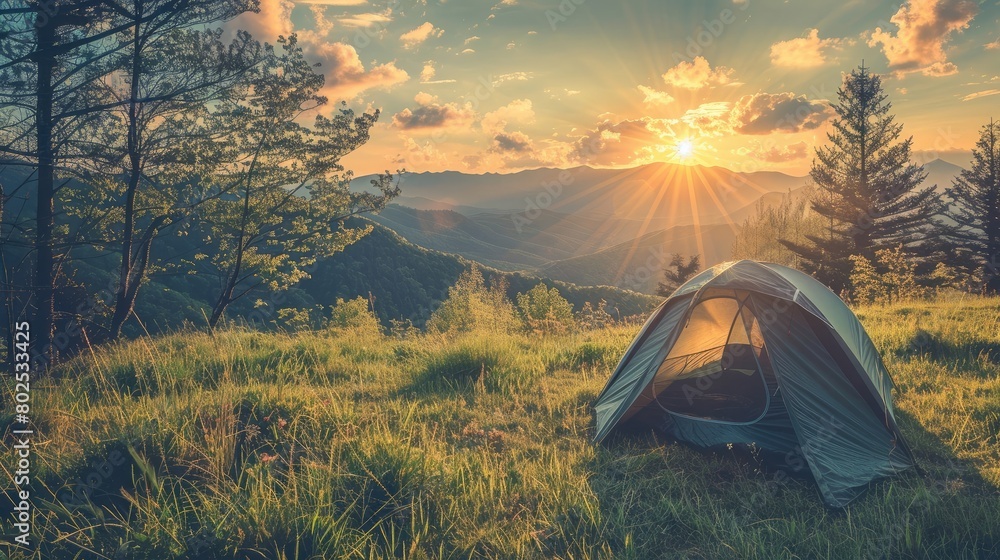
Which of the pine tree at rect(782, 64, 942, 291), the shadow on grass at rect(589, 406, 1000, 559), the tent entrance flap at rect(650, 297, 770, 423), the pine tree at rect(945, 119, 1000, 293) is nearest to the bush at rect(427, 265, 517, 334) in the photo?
the tent entrance flap at rect(650, 297, 770, 423)

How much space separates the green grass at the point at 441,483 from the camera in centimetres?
321

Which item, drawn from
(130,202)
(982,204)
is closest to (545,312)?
(130,202)

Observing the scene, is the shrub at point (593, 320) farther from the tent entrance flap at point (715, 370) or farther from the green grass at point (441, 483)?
the green grass at point (441, 483)

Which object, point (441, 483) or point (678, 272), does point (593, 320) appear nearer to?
point (441, 483)

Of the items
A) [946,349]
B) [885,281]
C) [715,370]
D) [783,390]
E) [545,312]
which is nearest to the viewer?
[783,390]

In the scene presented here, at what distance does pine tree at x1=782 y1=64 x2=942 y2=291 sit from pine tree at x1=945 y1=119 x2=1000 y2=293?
257 cm

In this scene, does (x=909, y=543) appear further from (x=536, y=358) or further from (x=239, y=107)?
(x=239, y=107)

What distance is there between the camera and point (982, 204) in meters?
32.0

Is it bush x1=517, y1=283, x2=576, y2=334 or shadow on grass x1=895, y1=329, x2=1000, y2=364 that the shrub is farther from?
shadow on grass x1=895, y1=329, x2=1000, y2=364

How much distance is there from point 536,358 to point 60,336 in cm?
1089

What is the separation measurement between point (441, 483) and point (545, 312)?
1733cm

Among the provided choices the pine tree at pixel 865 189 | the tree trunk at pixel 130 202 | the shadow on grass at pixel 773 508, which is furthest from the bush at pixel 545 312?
the pine tree at pixel 865 189

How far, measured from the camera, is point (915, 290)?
14945mm

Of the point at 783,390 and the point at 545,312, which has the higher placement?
the point at 783,390
